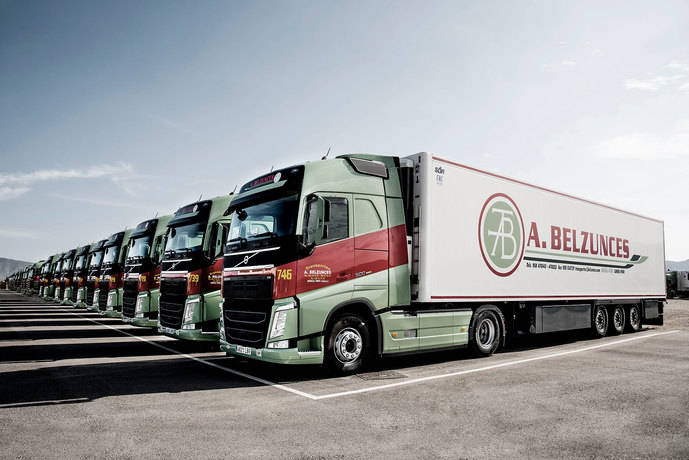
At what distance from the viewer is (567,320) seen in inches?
469

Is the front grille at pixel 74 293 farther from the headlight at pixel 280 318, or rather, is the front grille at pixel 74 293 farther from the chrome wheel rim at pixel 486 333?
the chrome wheel rim at pixel 486 333

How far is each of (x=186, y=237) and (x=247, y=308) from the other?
13.7 feet

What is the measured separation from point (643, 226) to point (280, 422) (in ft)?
49.0

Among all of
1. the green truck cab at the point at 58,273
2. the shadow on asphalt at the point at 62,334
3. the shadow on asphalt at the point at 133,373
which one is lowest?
the shadow on asphalt at the point at 62,334

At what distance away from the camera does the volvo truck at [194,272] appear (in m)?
10.0

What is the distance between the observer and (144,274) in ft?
43.4

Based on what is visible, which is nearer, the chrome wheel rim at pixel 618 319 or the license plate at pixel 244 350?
the license plate at pixel 244 350

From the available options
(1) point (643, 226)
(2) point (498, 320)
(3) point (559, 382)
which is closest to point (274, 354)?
(3) point (559, 382)

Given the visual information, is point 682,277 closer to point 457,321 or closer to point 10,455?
point 457,321

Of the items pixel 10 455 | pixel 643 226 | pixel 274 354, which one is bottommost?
pixel 10 455

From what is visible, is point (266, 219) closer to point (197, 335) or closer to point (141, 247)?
point (197, 335)

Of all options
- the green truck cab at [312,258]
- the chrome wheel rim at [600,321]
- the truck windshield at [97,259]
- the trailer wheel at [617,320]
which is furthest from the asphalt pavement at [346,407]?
the truck windshield at [97,259]

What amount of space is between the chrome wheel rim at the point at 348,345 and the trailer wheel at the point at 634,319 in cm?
1143

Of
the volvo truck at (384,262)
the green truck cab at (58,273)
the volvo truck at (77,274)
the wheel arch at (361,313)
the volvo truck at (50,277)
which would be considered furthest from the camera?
the volvo truck at (50,277)
